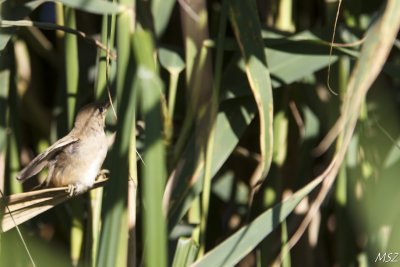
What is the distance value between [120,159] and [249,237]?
0.41m

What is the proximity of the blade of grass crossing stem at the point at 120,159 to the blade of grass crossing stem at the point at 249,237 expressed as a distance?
27 centimetres

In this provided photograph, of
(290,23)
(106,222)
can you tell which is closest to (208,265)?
(106,222)

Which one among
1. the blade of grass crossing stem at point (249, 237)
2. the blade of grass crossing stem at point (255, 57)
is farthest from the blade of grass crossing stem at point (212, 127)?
the blade of grass crossing stem at point (249, 237)

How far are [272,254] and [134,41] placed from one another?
1.06 metres

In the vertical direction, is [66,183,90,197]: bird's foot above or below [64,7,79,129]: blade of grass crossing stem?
below

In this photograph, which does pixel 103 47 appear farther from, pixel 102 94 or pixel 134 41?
pixel 134 41

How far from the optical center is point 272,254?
6.17ft

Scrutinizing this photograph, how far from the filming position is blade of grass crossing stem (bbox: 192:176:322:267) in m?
1.38

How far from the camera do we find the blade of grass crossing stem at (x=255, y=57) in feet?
4.98

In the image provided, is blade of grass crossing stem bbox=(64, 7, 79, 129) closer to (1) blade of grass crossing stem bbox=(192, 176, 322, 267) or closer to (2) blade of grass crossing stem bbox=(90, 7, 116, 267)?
(2) blade of grass crossing stem bbox=(90, 7, 116, 267)

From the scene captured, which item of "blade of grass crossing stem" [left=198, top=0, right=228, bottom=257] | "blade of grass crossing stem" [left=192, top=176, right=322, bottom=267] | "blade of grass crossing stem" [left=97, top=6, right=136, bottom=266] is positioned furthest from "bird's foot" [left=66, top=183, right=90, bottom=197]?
"blade of grass crossing stem" [left=97, top=6, right=136, bottom=266]

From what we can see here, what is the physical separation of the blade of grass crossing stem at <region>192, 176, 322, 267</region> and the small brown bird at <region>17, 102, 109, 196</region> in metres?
0.45

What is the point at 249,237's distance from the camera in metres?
1.39

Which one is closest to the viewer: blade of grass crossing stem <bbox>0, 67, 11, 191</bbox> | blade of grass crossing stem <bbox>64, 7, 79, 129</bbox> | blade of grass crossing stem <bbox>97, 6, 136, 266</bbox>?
blade of grass crossing stem <bbox>97, 6, 136, 266</bbox>
